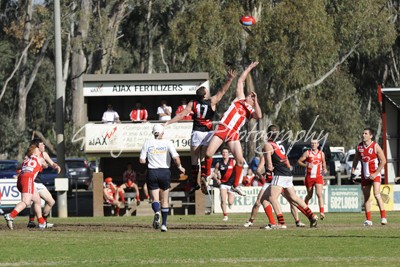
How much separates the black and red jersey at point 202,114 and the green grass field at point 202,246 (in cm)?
205

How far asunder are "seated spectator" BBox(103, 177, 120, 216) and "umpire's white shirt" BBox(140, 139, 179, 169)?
1273 cm

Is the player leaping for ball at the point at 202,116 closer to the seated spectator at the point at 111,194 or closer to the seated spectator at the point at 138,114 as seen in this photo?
the seated spectator at the point at 111,194

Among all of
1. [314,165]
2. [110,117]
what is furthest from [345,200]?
[110,117]

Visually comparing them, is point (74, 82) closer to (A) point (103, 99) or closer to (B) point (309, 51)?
(B) point (309, 51)

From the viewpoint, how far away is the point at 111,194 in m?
34.1

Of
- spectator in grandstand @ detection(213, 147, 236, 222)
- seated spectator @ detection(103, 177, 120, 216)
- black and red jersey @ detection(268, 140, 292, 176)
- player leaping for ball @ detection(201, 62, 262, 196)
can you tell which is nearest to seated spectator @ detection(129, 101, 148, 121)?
seated spectator @ detection(103, 177, 120, 216)

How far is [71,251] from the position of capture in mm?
16719

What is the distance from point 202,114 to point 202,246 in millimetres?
3886

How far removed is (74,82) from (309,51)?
1716 cm

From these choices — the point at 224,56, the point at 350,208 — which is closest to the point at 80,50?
the point at 224,56

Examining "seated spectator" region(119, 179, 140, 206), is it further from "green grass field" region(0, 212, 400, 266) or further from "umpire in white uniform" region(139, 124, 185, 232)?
"umpire in white uniform" region(139, 124, 185, 232)

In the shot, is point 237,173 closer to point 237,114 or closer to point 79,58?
point 237,114

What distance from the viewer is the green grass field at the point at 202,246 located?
49.2 ft

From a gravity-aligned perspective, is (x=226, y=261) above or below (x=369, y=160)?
below
